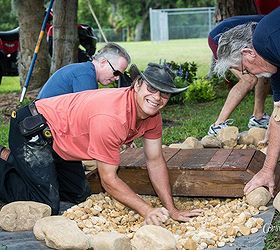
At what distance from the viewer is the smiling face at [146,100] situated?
434cm

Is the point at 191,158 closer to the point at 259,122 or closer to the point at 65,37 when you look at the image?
the point at 259,122

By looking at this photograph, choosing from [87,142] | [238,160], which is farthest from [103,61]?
[238,160]

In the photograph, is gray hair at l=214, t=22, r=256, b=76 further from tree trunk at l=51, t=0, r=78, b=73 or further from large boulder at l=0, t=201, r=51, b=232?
tree trunk at l=51, t=0, r=78, b=73

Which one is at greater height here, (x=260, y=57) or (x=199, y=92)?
(x=260, y=57)

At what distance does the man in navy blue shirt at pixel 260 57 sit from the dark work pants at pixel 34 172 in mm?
1229

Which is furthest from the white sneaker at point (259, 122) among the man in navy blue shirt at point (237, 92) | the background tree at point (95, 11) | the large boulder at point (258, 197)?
the background tree at point (95, 11)

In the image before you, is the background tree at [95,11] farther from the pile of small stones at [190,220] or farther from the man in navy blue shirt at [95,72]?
the pile of small stones at [190,220]

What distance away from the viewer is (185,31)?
4128 centimetres

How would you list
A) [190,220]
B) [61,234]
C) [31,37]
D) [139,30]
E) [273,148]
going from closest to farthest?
[61,234] → [190,220] → [273,148] → [31,37] → [139,30]

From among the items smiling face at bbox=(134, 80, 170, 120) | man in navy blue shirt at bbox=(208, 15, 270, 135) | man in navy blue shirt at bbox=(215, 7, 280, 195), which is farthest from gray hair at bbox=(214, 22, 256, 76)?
man in navy blue shirt at bbox=(208, 15, 270, 135)

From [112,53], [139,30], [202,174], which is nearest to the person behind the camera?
[202,174]

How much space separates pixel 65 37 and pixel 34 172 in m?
5.98

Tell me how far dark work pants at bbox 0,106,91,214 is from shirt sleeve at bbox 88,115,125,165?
2.07ft

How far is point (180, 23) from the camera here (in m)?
40.7
